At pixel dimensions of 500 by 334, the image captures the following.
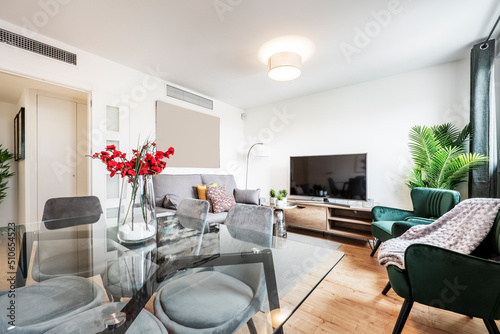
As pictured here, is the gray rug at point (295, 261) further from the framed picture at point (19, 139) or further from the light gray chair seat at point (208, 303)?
the framed picture at point (19, 139)

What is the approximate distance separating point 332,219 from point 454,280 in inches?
86.0

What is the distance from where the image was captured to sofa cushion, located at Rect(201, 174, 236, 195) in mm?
3721

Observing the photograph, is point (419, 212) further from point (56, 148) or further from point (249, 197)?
point (56, 148)

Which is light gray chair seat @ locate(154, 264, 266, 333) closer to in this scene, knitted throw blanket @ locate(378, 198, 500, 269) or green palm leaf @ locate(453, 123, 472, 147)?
knitted throw blanket @ locate(378, 198, 500, 269)

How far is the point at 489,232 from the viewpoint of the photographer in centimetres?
138

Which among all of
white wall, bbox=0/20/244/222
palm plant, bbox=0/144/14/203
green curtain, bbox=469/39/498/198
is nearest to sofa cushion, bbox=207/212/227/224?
white wall, bbox=0/20/244/222

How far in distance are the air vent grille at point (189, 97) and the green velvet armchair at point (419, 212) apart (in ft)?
10.8

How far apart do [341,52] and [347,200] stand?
2.16 m

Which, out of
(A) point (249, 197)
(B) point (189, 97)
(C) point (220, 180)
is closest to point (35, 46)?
(B) point (189, 97)

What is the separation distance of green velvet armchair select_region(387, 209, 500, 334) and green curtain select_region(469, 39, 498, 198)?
5.97 ft

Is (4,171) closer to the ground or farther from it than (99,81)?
closer to the ground

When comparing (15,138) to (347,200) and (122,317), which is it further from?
(347,200)

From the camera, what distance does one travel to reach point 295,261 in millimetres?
1092

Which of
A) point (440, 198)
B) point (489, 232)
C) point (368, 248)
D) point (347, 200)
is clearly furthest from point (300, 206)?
point (489, 232)
